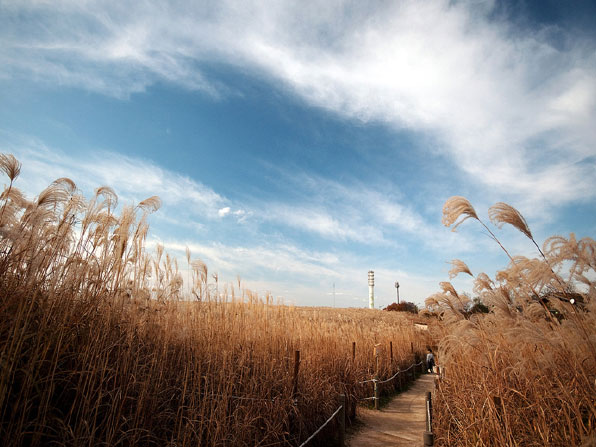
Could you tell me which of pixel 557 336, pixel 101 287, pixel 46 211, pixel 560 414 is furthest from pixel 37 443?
pixel 557 336

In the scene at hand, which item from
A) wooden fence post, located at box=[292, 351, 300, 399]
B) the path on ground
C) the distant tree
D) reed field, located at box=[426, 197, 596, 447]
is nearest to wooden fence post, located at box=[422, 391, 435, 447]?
reed field, located at box=[426, 197, 596, 447]

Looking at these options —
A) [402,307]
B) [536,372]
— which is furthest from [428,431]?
[402,307]

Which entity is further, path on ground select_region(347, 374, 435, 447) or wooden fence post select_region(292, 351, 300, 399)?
path on ground select_region(347, 374, 435, 447)

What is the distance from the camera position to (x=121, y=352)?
293 cm

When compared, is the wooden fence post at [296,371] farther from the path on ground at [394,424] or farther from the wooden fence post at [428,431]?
the path on ground at [394,424]

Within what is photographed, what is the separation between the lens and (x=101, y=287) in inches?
119

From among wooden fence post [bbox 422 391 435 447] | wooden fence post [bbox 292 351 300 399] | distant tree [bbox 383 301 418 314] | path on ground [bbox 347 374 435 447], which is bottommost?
path on ground [bbox 347 374 435 447]

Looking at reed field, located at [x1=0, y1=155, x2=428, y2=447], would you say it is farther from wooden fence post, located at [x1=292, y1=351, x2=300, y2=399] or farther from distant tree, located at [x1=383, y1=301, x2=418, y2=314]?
distant tree, located at [x1=383, y1=301, x2=418, y2=314]

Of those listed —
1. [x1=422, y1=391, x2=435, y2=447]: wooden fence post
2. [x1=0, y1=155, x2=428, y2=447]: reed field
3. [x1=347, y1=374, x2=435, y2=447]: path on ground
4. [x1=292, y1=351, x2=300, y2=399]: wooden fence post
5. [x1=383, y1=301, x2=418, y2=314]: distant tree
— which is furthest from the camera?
[x1=383, y1=301, x2=418, y2=314]: distant tree

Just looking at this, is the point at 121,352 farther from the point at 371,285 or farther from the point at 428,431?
the point at 371,285

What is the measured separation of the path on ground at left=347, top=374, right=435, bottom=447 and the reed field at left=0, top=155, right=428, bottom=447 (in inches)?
51.4

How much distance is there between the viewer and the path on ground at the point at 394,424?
588cm

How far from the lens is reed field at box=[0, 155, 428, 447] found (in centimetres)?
220

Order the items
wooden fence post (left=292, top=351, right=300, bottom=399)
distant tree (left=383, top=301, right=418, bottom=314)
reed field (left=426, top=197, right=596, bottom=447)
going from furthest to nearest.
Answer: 1. distant tree (left=383, top=301, right=418, bottom=314)
2. wooden fence post (left=292, top=351, right=300, bottom=399)
3. reed field (left=426, top=197, right=596, bottom=447)
